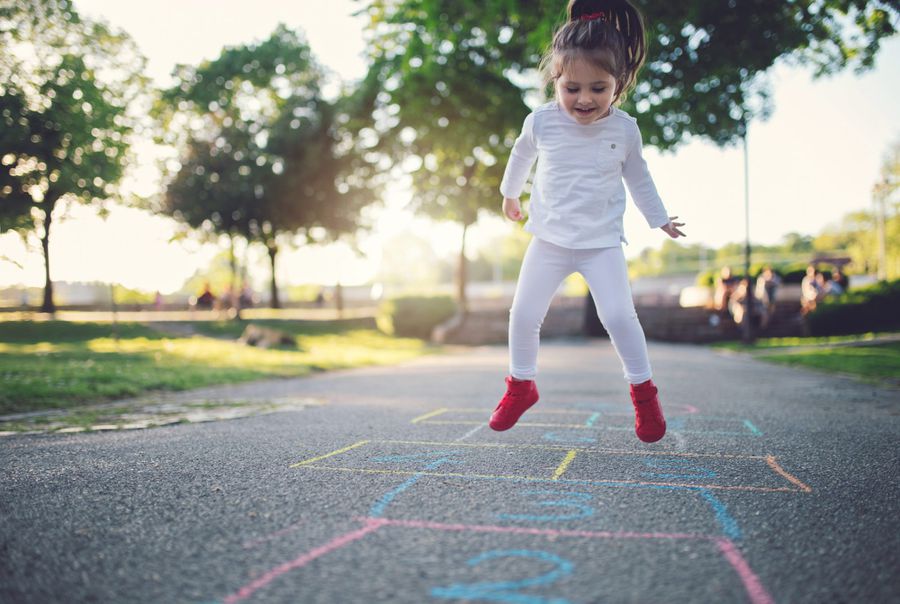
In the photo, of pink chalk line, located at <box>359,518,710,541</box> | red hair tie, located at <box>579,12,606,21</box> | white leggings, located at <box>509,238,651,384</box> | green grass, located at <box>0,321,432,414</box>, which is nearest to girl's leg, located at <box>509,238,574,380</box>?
white leggings, located at <box>509,238,651,384</box>

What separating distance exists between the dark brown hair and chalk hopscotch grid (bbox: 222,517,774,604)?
209 cm

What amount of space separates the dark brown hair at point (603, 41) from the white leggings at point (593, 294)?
0.85 metres

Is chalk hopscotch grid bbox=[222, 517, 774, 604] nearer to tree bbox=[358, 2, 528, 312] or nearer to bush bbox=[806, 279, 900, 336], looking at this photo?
tree bbox=[358, 2, 528, 312]

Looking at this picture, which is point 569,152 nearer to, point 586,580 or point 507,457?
point 507,457

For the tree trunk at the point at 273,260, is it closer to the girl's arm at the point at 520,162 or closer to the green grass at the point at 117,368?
the green grass at the point at 117,368

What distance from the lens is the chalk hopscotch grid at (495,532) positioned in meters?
1.68

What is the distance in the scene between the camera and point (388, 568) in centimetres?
181

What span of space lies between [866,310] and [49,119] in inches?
684

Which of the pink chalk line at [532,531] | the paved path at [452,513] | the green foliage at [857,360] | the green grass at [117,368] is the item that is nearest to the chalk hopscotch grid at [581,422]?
the paved path at [452,513]

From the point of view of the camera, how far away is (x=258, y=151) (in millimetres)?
27531

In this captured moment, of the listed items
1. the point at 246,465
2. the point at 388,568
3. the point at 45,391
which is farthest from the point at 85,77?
the point at 388,568

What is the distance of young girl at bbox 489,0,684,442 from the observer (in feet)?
10.5

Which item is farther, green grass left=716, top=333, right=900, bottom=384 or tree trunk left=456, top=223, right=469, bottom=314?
tree trunk left=456, top=223, right=469, bottom=314

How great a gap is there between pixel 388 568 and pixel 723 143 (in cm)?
1527
